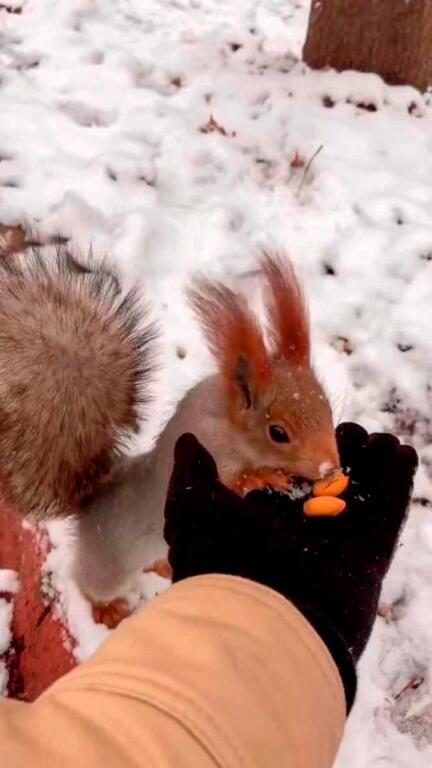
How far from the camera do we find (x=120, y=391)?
129 cm

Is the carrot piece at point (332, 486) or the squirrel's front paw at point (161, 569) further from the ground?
the carrot piece at point (332, 486)

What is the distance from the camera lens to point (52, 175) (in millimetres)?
2129

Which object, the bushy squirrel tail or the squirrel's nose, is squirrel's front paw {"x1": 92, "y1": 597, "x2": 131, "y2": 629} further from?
the squirrel's nose

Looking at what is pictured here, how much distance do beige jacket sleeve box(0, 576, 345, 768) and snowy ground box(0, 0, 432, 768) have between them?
0.72 m

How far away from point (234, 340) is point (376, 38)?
154 centimetres

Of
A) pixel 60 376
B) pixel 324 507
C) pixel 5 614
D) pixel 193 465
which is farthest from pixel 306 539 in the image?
pixel 5 614

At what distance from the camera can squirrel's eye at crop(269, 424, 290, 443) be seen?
123 cm

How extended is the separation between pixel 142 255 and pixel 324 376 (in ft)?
1.76

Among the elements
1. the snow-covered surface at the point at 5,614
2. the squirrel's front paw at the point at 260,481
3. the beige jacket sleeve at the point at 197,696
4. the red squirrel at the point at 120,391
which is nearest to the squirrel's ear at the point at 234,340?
the red squirrel at the point at 120,391

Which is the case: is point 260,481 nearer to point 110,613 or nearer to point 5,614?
point 110,613

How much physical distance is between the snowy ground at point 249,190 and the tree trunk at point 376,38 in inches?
2.0

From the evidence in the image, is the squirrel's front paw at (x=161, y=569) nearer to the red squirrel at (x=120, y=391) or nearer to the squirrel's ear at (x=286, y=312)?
the red squirrel at (x=120, y=391)

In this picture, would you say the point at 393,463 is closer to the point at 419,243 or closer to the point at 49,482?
the point at 49,482

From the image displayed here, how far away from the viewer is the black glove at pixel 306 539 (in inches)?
37.9
